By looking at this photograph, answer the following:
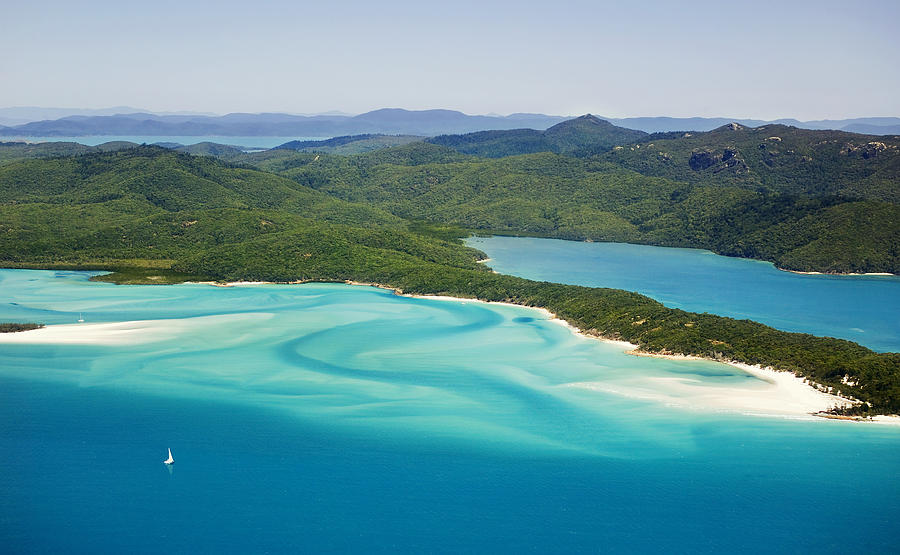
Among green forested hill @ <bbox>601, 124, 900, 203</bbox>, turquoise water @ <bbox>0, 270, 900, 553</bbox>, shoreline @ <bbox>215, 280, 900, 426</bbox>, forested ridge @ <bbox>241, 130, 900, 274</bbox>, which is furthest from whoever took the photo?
green forested hill @ <bbox>601, 124, 900, 203</bbox>

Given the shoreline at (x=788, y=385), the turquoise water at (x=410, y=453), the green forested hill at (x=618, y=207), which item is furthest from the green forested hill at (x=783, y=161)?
the turquoise water at (x=410, y=453)

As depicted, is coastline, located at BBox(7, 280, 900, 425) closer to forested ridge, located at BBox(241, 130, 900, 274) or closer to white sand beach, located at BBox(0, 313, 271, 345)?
white sand beach, located at BBox(0, 313, 271, 345)

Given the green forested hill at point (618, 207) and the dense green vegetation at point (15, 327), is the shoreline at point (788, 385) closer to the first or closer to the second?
the dense green vegetation at point (15, 327)

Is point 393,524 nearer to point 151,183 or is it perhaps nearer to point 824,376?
point 824,376

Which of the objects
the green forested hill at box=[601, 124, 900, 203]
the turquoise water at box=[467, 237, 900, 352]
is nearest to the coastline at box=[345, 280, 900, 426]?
the turquoise water at box=[467, 237, 900, 352]

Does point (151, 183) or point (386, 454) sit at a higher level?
point (151, 183)

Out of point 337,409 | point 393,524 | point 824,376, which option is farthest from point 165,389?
point 824,376
